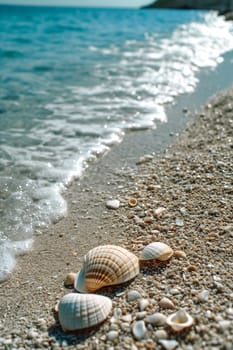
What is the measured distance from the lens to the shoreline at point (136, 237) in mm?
2426

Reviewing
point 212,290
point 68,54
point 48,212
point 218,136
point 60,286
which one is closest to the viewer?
point 212,290

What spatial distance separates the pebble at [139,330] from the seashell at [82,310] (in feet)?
0.67

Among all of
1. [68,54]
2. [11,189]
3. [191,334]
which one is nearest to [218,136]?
[11,189]

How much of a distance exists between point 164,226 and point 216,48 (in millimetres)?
12911

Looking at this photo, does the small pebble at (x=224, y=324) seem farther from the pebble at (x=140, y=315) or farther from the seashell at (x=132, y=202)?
the seashell at (x=132, y=202)

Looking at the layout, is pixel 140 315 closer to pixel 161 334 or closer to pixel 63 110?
pixel 161 334

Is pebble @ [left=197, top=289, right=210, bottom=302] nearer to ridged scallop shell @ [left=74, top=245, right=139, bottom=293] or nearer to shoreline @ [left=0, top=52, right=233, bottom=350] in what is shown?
shoreline @ [left=0, top=52, right=233, bottom=350]

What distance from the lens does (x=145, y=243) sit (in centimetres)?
325

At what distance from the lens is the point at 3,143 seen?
18.2ft

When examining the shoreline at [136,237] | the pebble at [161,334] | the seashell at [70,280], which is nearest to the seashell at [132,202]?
the shoreline at [136,237]

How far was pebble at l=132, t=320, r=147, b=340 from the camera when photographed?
228cm

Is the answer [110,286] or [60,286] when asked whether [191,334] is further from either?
[60,286]

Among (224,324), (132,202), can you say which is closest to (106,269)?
(224,324)

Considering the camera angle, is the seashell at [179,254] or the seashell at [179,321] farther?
the seashell at [179,254]
